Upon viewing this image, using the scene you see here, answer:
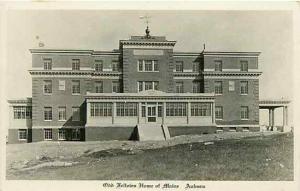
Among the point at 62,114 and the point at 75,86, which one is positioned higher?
the point at 75,86

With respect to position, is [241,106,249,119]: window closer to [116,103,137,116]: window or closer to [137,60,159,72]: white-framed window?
[137,60,159,72]: white-framed window

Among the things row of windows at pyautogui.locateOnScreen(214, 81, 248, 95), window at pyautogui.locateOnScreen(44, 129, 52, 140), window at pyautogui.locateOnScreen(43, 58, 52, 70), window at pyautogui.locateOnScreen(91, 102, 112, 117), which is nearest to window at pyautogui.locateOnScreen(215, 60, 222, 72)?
row of windows at pyautogui.locateOnScreen(214, 81, 248, 95)

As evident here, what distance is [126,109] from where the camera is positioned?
997 inches

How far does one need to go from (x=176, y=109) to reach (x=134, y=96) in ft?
6.69

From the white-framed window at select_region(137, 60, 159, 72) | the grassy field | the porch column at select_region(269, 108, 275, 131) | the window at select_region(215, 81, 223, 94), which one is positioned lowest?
the grassy field

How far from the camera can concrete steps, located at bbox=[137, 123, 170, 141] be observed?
23.0 metres

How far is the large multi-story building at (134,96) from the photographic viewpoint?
81.3 ft

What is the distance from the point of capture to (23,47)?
16.4 m

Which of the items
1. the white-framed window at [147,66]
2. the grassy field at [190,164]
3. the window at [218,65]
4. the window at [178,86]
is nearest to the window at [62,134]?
the white-framed window at [147,66]

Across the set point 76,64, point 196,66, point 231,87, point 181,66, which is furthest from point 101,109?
point 231,87

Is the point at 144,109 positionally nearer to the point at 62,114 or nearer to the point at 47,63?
the point at 62,114

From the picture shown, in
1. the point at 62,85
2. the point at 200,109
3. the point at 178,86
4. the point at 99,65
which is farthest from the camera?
the point at 178,86

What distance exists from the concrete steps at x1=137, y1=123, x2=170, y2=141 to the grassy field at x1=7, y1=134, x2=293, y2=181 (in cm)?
361

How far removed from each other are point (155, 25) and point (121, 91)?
10053 millimetres
